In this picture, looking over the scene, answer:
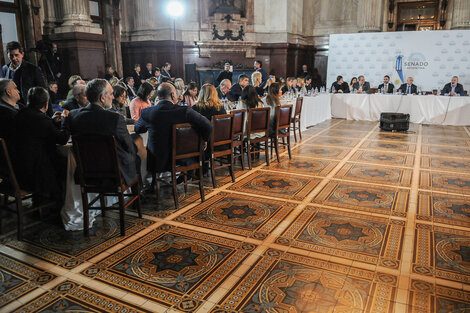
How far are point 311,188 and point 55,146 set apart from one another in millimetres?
2782

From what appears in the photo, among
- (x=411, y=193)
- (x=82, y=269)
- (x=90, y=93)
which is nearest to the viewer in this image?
(x=82, y=269)

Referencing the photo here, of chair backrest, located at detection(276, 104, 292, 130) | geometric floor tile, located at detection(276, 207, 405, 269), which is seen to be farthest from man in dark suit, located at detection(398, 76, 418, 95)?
geometric floor tile, located at detection(276, 207, 405, 269)

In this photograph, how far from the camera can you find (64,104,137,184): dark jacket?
9.90 ft

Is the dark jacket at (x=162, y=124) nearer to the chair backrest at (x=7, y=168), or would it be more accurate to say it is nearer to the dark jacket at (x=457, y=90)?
the chair backrest at (x=7, y=168)

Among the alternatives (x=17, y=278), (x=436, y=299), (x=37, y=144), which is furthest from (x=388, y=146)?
(x=17, y=278)

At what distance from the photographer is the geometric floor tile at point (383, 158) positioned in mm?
5598

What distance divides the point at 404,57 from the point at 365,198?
8.34 meters

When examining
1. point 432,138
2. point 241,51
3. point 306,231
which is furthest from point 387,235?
point 241,51

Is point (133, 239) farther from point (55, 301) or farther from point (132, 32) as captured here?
point (132, 32)

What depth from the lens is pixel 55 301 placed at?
232 centimetres

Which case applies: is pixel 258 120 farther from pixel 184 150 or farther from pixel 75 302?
pixel 75 302

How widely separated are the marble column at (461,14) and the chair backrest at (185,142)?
11.8 metres

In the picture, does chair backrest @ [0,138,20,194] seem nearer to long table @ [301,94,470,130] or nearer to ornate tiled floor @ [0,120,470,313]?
ornate tiled floor @ [0,120,470,313]

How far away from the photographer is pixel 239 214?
3.67m
